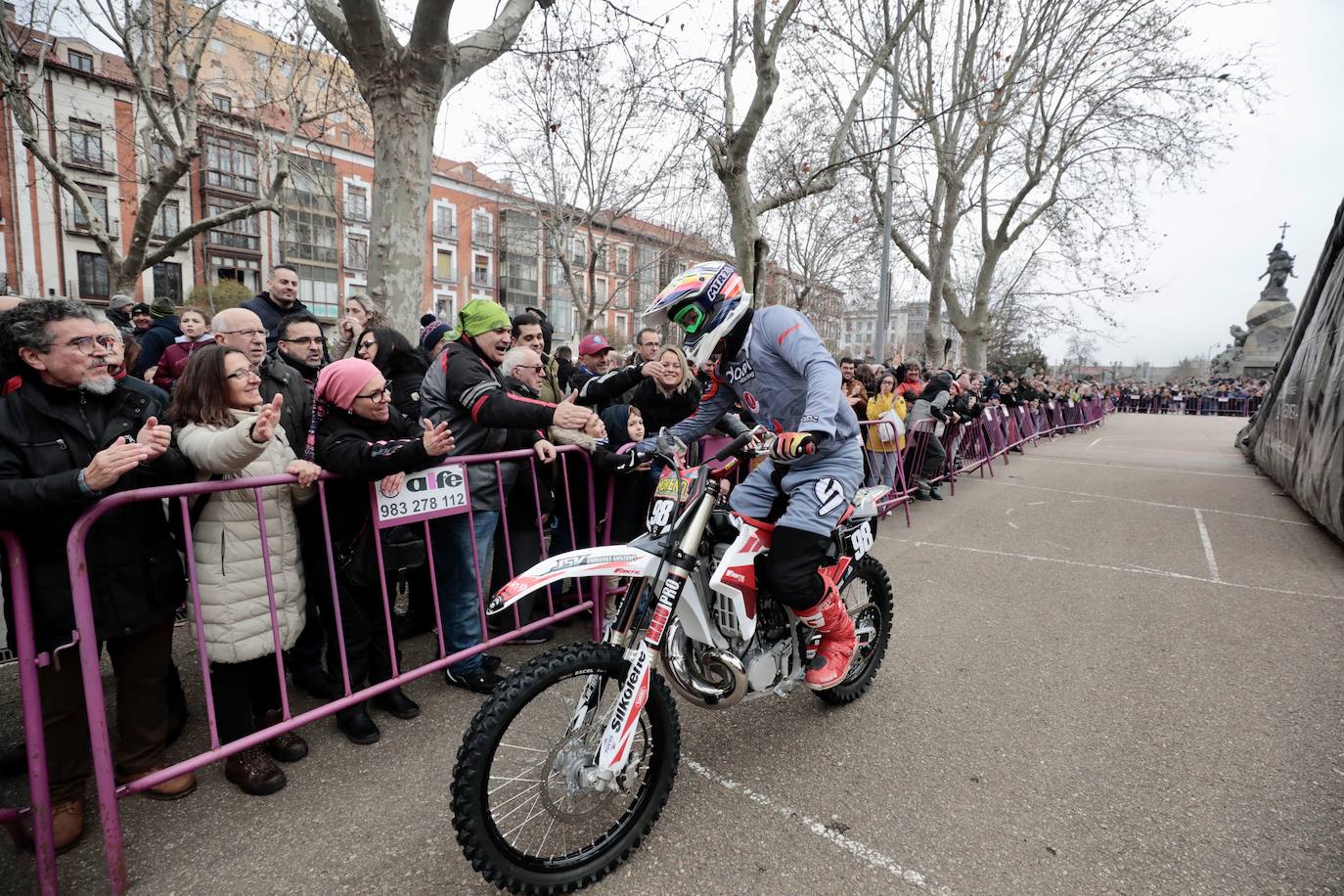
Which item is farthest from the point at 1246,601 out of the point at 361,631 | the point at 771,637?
the point at 361,631

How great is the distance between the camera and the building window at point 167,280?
31719 mm

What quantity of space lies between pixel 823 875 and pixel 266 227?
4172 cm

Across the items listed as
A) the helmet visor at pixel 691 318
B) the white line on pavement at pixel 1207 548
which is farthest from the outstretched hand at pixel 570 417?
the white line on pavement at pixel 1207 548

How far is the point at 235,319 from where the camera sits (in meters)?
3.47

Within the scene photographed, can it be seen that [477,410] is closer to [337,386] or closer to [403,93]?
[337,386]

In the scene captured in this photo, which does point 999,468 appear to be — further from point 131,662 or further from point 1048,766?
point 131,662

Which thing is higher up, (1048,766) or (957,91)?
(957,91)

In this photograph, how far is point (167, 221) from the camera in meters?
32.9

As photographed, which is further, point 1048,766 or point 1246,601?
point 1246,601

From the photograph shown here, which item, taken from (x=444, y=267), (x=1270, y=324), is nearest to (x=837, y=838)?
(x=444, y=267)

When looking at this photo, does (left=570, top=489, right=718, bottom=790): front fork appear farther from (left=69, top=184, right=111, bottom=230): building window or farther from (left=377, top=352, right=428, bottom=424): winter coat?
(left=69, top=184, right=111, bottom=230): building window

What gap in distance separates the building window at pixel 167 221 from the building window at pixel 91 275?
2.93 metres

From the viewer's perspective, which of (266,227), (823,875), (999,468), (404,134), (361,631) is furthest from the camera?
(266,227)

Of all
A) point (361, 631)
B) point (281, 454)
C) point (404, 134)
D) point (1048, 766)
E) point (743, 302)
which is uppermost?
point (404, 134)
